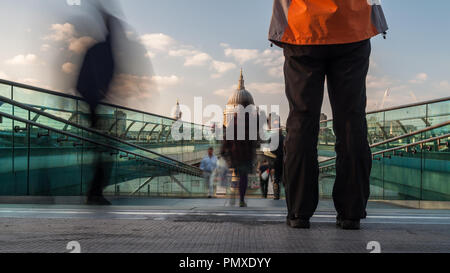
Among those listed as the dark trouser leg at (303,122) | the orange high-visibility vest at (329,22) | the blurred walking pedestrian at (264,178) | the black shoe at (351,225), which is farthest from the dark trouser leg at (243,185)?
the orange high-visibility vest at (329,22)

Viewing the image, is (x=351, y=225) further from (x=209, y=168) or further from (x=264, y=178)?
(x=209, y=168)

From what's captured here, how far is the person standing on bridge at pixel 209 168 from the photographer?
7344 millimetres

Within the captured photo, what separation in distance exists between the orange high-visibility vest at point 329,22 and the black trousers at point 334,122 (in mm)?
43

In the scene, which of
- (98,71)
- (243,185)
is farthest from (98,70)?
(243,185)

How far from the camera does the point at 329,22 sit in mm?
1846

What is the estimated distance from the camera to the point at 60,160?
4.80 metres

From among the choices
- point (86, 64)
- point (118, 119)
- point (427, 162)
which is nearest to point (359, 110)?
point (86, 64)

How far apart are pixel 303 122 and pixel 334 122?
16 centimetres

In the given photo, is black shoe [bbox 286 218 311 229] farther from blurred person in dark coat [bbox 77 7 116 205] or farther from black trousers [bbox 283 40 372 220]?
blurred person in dark coat [bbox 77 7 116 205]

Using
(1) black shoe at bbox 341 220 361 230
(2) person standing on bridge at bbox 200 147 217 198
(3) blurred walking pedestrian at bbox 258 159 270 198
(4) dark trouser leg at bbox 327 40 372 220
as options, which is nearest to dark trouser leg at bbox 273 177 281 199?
(3) blurred walking pedestrian at bbox 258 159 270 198

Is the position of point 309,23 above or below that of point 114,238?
above

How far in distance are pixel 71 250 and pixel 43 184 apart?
385 centimetres

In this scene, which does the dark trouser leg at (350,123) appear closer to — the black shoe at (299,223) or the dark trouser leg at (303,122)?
the dark trouser leg at (303,122)

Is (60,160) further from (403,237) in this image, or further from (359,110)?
(403,237)
